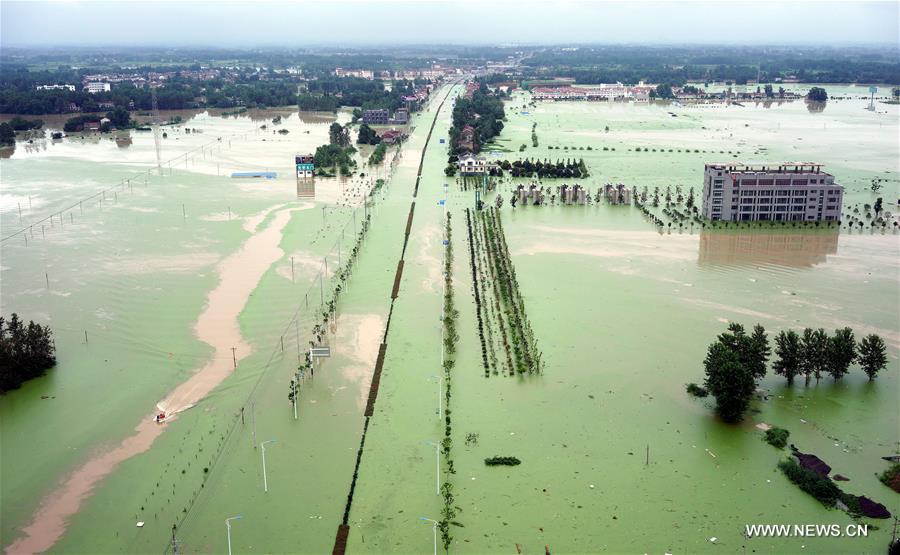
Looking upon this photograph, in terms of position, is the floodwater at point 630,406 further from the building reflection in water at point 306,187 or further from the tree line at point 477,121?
the tree line at point 477,121

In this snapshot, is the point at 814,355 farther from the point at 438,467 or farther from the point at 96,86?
the point at 96,86

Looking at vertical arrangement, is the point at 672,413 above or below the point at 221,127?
below

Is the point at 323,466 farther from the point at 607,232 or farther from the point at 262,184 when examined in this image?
the point at 262,184

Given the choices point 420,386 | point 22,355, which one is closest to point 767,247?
point 420,386

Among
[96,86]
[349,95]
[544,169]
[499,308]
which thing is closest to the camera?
[499,308]

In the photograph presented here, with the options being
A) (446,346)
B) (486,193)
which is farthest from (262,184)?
(446,346)

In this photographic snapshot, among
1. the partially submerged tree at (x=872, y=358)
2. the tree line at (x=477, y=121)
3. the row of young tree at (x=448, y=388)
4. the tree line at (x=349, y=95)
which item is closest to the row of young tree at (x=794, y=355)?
the partially submerged tree at (x=872, y=358)

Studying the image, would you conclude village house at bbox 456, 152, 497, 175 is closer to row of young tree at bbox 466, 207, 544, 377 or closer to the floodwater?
the floodwater

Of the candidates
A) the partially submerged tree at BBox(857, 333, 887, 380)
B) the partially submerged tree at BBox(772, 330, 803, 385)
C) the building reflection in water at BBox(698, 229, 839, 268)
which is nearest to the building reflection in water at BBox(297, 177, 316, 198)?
the building reflection in water at BBox(698, 229, 839, 268)
